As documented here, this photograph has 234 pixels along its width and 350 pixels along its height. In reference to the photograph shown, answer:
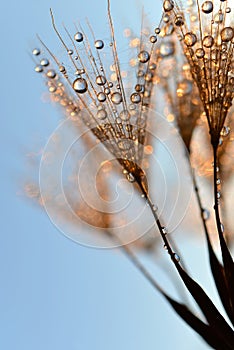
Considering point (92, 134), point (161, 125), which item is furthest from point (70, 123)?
point (161, 125)

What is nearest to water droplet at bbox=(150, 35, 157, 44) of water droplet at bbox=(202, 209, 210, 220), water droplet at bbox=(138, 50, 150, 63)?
water droplet at bbox=(138, 50, 150, 63)

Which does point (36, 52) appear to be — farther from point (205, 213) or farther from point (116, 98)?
point (205, 213)

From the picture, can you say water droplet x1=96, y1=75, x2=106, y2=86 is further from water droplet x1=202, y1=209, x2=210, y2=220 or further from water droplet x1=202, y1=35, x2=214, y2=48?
water droplet x1=202, y1=209, x2=210, y2=220

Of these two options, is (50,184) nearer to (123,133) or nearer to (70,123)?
(70,123)

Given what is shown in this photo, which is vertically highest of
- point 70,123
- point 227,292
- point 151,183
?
point 70,123

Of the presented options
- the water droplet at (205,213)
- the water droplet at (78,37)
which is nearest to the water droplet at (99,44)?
the water droplet at (78,37)

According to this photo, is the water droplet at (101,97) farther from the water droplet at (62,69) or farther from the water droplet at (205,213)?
the water droplet at (205,213)

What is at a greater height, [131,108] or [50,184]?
[131,108]
